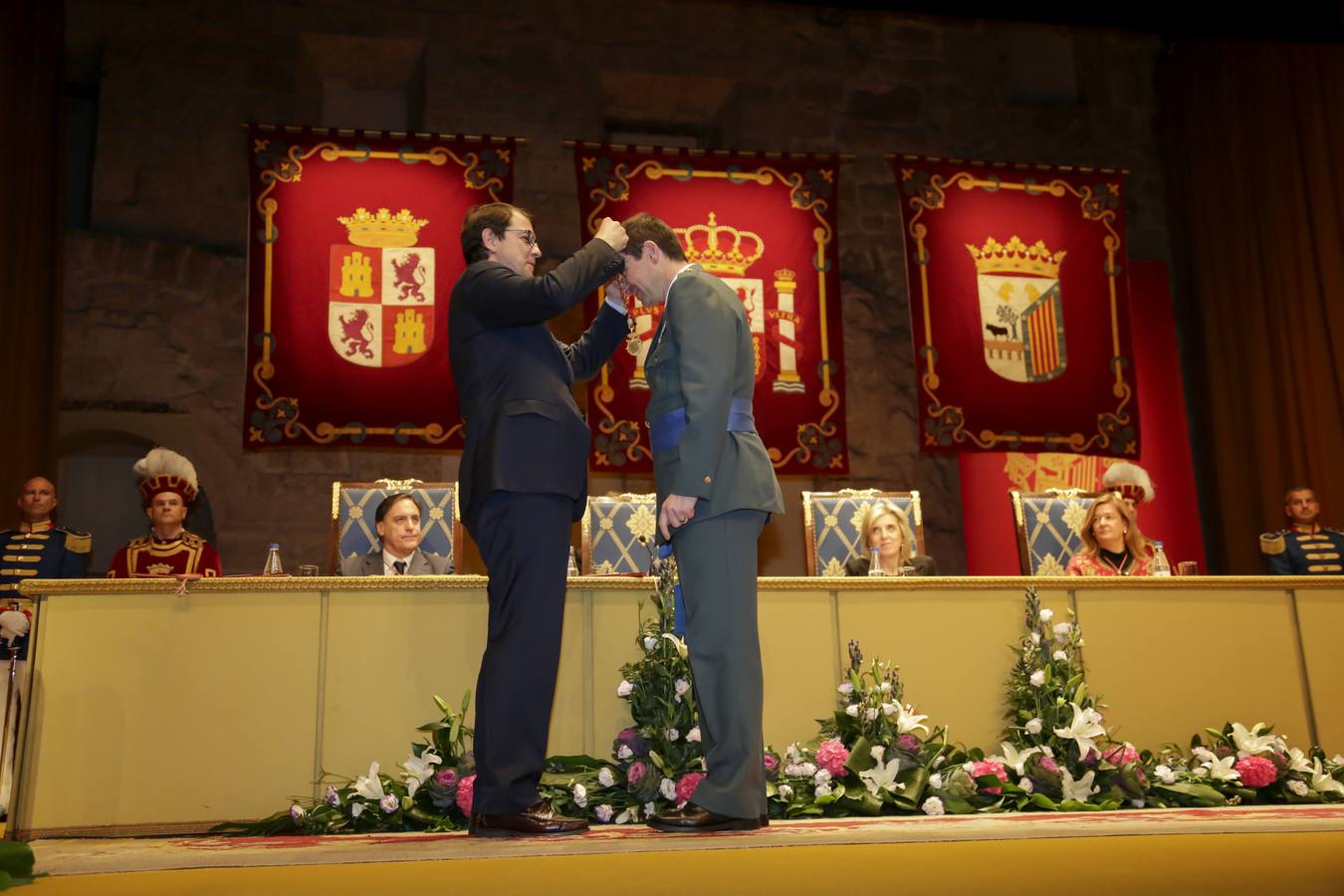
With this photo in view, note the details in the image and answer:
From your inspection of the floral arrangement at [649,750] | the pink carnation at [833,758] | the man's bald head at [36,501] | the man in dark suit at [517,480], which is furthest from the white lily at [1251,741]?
the man's bald head at [36,501]

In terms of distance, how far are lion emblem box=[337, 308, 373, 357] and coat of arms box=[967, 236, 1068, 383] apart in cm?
374

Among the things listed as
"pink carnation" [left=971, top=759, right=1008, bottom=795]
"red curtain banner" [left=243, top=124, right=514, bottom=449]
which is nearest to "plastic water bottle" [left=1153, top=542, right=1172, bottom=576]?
"pink carnation" [left=971, top=759, right=1008, bottom=795]

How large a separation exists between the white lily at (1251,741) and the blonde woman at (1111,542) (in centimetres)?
116

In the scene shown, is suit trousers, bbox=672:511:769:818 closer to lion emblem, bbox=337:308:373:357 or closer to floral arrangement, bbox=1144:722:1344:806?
floral arrangement, bbox=1144:722:1344:806

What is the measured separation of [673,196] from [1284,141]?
4342 mm

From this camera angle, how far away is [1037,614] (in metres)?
3.99

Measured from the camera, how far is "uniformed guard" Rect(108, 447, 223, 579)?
5.21 m

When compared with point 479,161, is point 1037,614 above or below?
below

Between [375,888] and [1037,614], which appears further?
[1037,614]

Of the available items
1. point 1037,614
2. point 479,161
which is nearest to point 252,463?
point 479,161

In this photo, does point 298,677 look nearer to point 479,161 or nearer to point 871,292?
point 479,161

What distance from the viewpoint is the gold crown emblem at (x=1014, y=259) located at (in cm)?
752

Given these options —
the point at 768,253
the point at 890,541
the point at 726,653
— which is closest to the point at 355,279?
the point at 768,253

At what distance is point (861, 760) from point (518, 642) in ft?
4.23
